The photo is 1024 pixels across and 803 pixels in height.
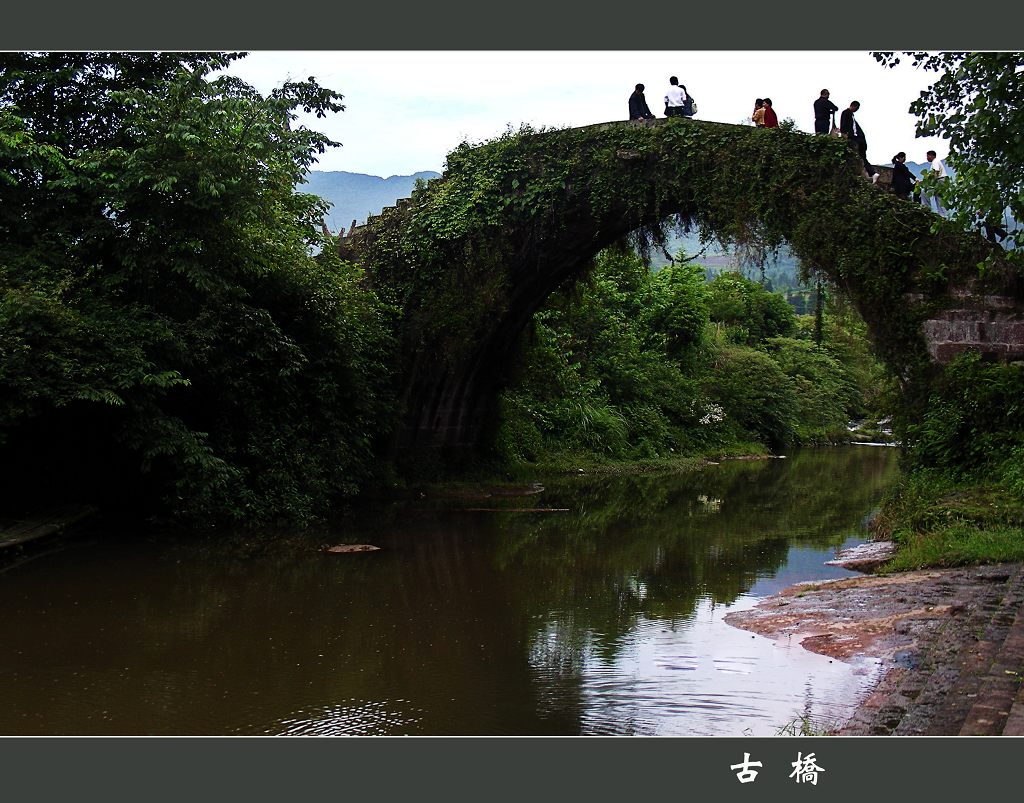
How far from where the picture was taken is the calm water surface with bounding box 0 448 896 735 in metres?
6.49

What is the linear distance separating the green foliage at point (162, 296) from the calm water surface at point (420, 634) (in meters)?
1.18

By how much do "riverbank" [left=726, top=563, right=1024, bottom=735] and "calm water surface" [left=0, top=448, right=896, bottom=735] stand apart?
0.88 ft

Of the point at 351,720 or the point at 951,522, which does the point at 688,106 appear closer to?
the point at 951,522

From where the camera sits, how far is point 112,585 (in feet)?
33.5

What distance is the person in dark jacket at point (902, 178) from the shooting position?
Answer: 13305 millimetres

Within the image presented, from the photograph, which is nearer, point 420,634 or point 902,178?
point 420,634

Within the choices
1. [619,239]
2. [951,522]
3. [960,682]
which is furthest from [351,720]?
[619,239]

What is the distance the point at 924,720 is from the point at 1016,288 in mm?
8017

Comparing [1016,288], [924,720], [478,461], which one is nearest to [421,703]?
[924,720]

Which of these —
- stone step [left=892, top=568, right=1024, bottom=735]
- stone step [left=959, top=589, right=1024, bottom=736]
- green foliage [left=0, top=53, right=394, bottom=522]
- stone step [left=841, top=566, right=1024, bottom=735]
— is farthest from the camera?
green foliage [left=0, top=53, right=394, bottom=522]

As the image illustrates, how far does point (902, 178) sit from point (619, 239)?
5485 mm

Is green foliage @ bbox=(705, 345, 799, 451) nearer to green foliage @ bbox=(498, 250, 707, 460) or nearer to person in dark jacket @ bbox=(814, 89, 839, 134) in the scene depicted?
green foliage @ bbox=(498, 250, 707, 460)

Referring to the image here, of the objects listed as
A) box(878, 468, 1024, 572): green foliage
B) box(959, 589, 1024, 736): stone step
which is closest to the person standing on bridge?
box(878, 468, 1024, 572): green foliage

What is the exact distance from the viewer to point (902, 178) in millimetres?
13359
